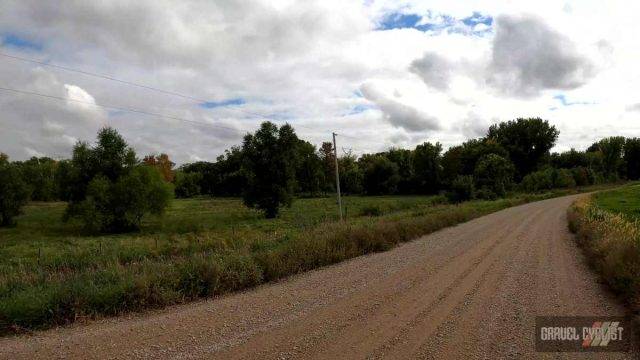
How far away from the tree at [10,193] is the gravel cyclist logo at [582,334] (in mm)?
52620

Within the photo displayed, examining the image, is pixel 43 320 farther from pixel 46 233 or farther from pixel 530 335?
pixel 46 233

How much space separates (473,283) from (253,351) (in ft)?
19.2

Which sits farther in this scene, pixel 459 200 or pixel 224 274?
pixel 459 200

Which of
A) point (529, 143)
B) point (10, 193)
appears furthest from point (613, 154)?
point (10, 193)

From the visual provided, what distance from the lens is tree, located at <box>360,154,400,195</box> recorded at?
9944 centimetres

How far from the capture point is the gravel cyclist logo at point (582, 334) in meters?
5.75

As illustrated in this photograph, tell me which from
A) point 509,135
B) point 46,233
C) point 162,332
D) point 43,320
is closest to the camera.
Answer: point 162,332

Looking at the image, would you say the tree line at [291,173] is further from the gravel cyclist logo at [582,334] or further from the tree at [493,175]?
the gravel cyclist logo at [582,334]

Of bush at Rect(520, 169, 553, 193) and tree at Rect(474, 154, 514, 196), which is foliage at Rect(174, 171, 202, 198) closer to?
tree at Rect(474, 154, 514, 196)

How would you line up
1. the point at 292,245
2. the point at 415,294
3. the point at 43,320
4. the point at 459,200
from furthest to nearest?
the point at 459,200
the point at 292,245
the point at 415,294
the point at 43,320

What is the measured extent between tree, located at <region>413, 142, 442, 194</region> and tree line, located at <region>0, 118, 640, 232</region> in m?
0.25

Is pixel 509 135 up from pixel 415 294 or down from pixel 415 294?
up

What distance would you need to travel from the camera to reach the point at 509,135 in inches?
3932

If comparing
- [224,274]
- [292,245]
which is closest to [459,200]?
[292,245]
